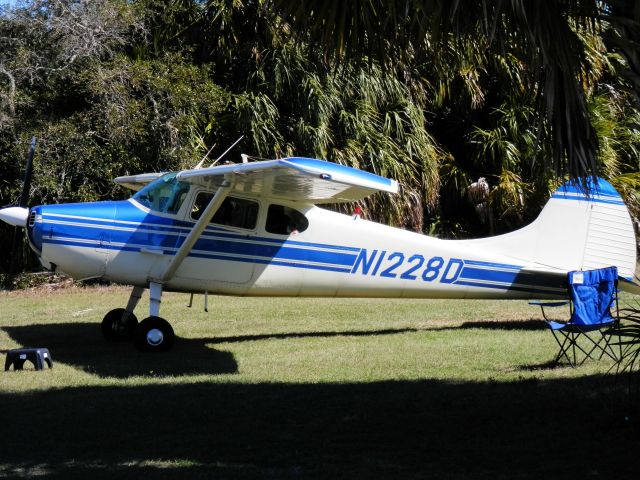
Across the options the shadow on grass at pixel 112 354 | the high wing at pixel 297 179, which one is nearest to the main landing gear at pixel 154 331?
the shadow on grass at pixel 112 354

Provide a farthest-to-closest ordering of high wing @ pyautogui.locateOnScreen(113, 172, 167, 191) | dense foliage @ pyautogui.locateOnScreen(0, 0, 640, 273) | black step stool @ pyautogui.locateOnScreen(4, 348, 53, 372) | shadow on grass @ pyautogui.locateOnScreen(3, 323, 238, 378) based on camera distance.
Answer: dense foliage @ pyautogui.locateOnScreen(0, 0, 640, 273)
high wing @ pyautogui.locateOnScreen(113, 172, 167, 191)
shadow on grass @ pyautogui.locateOnScreen(3, 323, 238, 378)
black step stool @ pyautogui.locateOnScreen(4, 348, 53, 372)

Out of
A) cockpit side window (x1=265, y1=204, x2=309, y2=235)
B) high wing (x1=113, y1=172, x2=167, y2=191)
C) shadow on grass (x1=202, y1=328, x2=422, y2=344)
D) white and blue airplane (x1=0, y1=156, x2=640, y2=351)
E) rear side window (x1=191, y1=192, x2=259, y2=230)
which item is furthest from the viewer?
high wing (x1=113, y1=172, x2=167, y2=191)

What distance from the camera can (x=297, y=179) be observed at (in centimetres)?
1016

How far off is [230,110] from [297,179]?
31.7 ft

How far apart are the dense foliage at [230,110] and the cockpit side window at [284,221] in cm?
634

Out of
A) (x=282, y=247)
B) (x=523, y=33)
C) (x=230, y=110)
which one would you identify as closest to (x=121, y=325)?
(x=282, y=247)

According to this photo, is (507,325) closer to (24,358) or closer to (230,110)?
(24,358)

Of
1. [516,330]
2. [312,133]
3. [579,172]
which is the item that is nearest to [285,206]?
[516,330]

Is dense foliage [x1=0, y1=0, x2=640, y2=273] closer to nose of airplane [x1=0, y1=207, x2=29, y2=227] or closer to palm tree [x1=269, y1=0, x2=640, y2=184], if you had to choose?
nose of airplane [x1=0, y1=207, x2=29, y2=227]

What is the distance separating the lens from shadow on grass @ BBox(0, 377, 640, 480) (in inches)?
216

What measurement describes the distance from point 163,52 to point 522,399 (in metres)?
13.9

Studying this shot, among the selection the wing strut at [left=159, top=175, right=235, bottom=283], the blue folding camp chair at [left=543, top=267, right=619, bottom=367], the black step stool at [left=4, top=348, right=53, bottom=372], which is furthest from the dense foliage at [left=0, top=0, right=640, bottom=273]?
the blue folding camp chair at [left=543, top=267, right=619, bottom=367]

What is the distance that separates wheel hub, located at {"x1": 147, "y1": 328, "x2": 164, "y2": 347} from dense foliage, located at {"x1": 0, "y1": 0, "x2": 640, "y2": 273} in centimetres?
774

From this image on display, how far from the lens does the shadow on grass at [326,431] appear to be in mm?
5496
